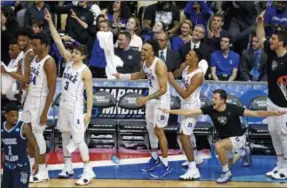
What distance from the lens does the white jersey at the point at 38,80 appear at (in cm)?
1181

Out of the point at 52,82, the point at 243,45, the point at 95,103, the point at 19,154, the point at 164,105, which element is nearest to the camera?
the point at 19,154

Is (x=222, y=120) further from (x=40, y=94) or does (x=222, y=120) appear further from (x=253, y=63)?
(x=40, y=94)

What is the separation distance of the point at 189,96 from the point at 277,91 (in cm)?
131

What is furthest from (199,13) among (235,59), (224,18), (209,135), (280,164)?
(280,164)

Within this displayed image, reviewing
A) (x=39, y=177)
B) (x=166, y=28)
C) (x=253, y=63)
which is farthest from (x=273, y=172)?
(x=166, y=28)

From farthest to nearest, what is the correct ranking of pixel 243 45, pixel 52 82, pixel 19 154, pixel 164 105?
pixel 243 45 → pixel 164 105 → pixel 52 82 → pixel 19 154

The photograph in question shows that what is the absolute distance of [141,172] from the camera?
12688 millimetres

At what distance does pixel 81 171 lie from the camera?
1264 cm

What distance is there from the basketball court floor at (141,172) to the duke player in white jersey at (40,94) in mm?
527

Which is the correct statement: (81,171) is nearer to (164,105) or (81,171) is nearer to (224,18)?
(164,105)

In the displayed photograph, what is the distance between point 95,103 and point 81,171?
4.38ft

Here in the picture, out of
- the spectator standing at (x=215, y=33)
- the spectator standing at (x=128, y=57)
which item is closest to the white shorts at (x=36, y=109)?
the spectator standing at (x=128, y=57)

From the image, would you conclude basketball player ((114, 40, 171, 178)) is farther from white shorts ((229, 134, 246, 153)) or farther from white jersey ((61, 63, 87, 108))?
white shorts ((229, 134, 246, 153))

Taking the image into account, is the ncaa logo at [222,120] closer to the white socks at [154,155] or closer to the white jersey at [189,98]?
the white jersey at [189,98]
